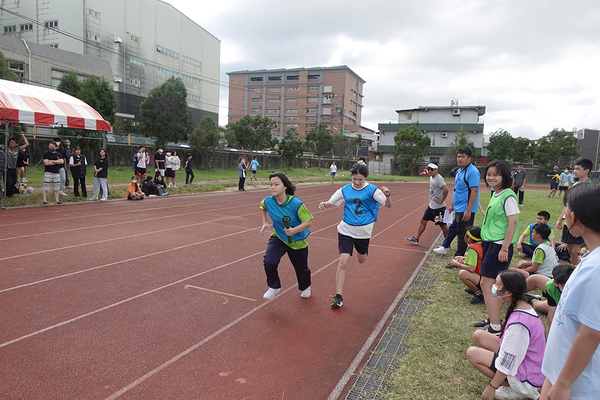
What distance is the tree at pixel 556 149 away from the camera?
144 feet

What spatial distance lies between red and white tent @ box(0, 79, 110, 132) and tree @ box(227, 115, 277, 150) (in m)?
32.4

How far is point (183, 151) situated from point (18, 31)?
3906 cm

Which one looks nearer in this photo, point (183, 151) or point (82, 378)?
point (82, 378)

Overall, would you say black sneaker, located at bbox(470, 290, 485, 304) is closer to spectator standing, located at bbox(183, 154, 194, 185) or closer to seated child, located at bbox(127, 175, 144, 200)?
seated child, located at bbox(127, 175, 144, 200)

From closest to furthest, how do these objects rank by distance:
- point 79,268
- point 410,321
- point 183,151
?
1. point 410,321
2. point 79,268
3. point 183,151

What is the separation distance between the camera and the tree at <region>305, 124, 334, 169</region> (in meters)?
49.0

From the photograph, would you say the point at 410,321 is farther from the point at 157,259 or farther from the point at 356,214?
the point at 157,259

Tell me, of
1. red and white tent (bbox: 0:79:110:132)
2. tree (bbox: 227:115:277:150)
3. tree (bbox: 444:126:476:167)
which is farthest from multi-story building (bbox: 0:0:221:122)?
tree (bbox: 444:126:476:167)

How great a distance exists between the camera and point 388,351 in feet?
12.1

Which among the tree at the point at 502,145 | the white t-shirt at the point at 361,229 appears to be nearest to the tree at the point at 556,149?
the tree at the point at 502,145

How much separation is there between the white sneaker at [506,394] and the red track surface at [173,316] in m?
1.14

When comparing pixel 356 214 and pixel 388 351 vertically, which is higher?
pixel 356 214

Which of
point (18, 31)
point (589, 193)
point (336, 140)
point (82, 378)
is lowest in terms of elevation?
point (82, 378)

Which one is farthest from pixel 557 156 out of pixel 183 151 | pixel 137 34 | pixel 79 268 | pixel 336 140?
pixel 137 34
